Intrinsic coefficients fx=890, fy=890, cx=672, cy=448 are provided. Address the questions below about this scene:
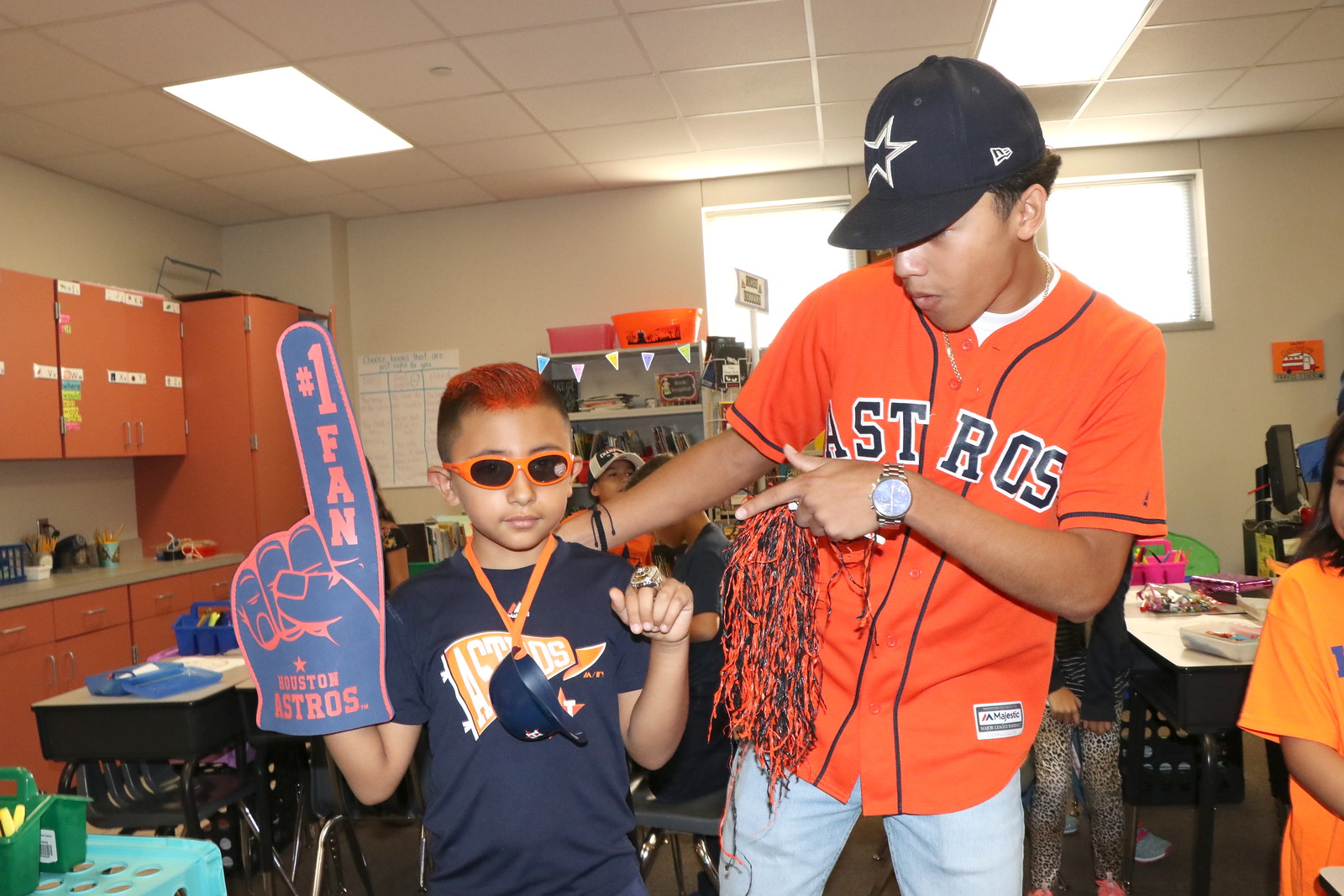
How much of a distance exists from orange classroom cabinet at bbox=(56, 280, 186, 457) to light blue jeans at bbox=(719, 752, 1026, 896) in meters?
4.84

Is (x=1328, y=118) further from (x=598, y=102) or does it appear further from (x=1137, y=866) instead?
(x=1137, y=866)

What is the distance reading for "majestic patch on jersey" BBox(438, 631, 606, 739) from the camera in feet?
4.08

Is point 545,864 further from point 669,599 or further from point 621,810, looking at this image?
point 669,599

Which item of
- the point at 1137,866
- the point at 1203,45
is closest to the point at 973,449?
the point at 1137,866

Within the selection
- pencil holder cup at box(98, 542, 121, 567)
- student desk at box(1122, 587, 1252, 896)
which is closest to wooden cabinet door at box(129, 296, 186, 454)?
pencil holder cup at box(98, 542, 121, 567)

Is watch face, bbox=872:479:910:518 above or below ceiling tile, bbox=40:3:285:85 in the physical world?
below

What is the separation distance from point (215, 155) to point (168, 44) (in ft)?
4.56

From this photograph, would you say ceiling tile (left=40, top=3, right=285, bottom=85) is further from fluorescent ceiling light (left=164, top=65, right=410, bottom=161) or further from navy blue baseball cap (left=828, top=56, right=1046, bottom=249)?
navy blue baseball cap (left=828, top=56, right=1046, bottom=249)

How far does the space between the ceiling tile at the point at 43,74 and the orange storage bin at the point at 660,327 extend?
283 centimetres

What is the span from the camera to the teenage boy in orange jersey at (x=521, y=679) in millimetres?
1198

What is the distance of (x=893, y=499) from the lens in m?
1.02

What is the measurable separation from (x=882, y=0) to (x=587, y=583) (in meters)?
3.29

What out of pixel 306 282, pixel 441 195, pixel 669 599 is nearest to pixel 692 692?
pixel 669 599

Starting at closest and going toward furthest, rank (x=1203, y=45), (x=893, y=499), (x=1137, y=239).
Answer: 1. (x=893, y=499)
2. (x=1203, y=45)
3. (x=1137, y=239)
